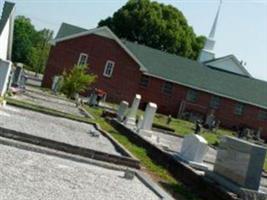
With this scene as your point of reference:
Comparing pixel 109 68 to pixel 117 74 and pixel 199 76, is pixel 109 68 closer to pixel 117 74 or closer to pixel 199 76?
pixel 117 74

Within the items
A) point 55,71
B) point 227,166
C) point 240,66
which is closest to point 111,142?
point 227,166

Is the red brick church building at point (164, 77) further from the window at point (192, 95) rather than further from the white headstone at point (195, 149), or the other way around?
the white headstone at point (195, 149)

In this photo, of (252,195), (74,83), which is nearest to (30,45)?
(74,83)

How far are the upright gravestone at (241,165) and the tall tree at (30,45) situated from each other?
71.0m

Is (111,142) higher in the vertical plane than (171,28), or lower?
lower

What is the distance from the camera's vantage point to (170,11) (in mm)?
80000

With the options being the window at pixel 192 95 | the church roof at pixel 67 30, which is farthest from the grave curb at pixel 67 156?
the window at pixel 192 95

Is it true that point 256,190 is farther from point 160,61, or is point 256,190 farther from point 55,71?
point 160,61

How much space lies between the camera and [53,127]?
63.5 feet

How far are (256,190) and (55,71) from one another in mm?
38890

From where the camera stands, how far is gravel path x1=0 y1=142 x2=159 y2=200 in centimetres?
924

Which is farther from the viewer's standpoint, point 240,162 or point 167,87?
point 167,87

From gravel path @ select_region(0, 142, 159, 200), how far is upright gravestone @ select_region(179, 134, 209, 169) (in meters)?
3.88

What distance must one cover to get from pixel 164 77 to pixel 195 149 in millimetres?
36872
